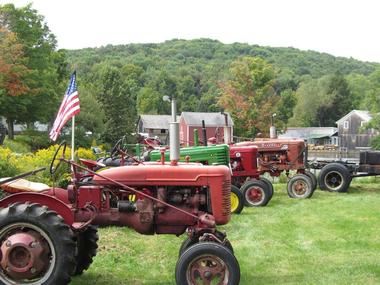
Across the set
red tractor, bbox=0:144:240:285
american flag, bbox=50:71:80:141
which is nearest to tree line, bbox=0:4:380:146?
american flag, bbox=50:71:80:141

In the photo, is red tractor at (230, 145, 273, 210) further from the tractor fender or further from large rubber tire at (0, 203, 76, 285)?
large rubber tire at (0, 203, 76, 285)

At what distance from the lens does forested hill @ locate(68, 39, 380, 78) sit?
108625 mm

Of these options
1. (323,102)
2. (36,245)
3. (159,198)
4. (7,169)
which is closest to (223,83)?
(323,102)

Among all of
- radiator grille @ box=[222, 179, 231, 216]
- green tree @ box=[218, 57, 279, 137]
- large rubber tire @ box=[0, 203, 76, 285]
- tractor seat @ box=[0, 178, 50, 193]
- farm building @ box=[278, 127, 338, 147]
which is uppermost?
green tree @ box=[218, 57, 279, 137]

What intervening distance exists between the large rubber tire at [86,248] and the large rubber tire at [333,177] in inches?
398

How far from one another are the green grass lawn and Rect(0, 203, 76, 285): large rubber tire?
893 millimetres

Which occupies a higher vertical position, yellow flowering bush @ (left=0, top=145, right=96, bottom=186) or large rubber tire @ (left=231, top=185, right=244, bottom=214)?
yellow flowering bush @ (left=0, top=145, right=96, bottom=186)

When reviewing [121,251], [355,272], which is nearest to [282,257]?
[355,272]

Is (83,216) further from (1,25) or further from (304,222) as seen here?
(1,25)

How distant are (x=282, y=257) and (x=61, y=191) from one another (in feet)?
9.38

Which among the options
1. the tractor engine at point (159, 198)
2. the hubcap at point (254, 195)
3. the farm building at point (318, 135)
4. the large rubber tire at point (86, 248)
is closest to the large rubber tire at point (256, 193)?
the hubcap at point (254, 195)

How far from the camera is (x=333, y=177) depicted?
1494cm

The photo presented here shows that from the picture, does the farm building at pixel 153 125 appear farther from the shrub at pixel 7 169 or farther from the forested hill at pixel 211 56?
the shrub at pixel 7 169

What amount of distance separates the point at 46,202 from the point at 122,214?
774 millimetres
